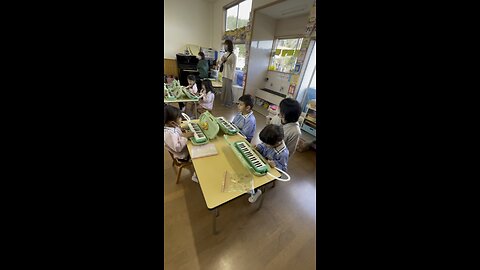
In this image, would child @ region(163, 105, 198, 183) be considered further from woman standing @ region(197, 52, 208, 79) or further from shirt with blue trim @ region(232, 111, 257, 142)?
woman standing @ region(197, 52, 208, 79)

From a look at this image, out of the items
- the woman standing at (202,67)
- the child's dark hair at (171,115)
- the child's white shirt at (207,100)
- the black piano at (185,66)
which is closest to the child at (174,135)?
the child's dark hair at (171,115)

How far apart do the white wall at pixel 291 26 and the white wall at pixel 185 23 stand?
3.12m

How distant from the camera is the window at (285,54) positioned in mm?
3908

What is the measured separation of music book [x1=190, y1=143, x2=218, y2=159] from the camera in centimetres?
143

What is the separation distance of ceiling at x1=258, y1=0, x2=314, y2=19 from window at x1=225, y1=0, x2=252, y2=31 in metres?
0.71

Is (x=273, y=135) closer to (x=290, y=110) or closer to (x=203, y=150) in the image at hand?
(x=290, y=110)

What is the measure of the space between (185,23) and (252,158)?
630 cm

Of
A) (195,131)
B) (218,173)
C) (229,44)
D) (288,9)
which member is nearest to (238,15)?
(229,44)

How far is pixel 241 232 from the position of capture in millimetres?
1523
